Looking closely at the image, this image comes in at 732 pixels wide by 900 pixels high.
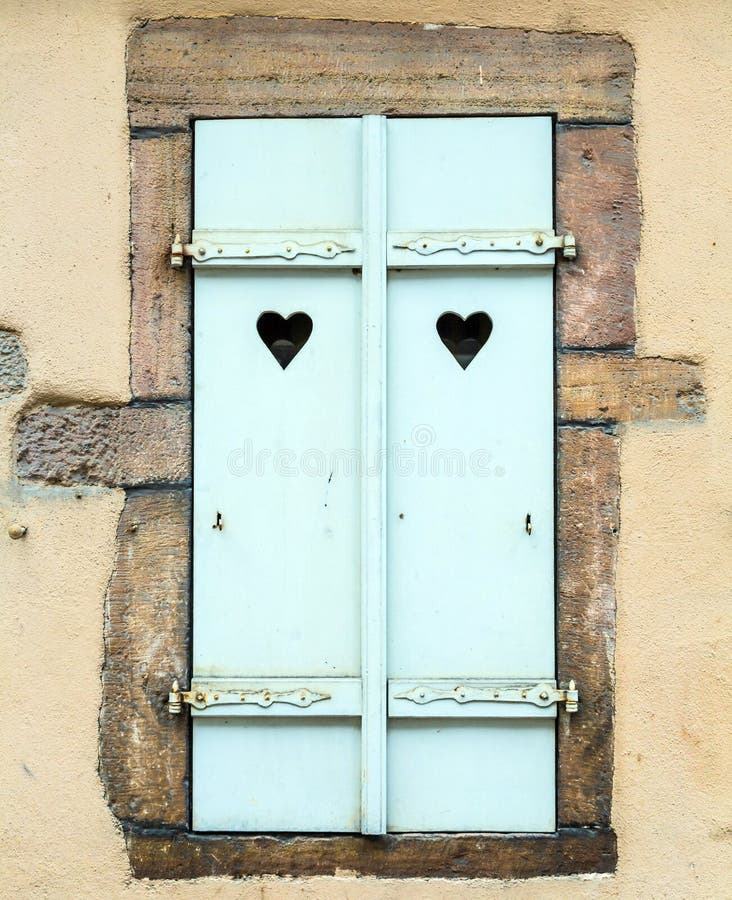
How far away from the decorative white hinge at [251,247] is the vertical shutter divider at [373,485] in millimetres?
89

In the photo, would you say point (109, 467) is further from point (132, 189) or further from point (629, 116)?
point (629, 116)

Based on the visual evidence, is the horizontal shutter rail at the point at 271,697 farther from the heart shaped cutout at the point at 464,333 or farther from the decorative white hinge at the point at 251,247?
the decorative white hinge at the point at 251,247

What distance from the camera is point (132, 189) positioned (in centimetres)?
231

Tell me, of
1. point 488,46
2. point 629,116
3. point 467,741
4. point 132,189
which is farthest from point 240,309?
point 467,741

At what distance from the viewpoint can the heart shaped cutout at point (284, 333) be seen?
2.33 meters

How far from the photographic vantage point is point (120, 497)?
228 centimetres

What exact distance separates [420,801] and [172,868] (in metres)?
0.68

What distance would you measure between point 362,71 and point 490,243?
0.59 meters

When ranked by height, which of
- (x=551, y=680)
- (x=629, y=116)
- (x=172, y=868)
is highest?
(x=629, y=116)

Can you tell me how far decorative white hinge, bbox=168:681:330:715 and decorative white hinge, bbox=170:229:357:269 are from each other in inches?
44.8

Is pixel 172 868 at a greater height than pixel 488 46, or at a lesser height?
lesser

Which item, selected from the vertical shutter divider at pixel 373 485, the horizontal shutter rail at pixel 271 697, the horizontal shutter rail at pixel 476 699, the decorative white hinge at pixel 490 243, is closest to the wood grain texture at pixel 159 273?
the vertical shutter divider at pixel 373 485

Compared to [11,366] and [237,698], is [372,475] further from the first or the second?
[11,366]

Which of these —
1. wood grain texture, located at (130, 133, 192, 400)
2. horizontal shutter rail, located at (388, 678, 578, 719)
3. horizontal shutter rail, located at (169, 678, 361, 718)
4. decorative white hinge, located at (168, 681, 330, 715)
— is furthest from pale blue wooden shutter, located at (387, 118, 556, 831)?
wood grain texture, located at (130, 133, 192, 400)
